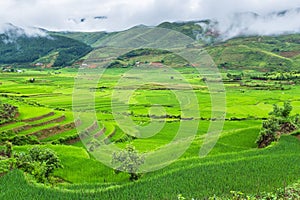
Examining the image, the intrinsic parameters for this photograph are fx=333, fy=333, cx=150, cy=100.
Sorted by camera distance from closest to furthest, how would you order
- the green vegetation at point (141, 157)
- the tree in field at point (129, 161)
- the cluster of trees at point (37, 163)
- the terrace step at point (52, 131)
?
1. the green vegetation at point (141, 157)
2. the tree in field at point (129, 161)
3. the cluster of trees at point (37, 163)
4. the terrace step at point (52, 131)

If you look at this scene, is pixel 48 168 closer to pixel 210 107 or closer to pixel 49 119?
pixel 49 119

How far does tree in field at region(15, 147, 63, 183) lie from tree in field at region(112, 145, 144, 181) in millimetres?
3594

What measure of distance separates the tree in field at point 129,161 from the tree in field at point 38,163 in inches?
142

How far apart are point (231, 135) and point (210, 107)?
72.1 ft

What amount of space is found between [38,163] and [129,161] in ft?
16.0

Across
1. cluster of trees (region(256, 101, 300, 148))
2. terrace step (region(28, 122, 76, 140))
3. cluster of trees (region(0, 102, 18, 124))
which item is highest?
cluster of trees (region(0, 102, 18, 124))

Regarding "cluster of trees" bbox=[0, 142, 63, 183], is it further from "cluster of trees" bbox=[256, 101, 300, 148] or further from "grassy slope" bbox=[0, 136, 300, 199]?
"cluster of trees" bbox=[256, 101, 300, 148]

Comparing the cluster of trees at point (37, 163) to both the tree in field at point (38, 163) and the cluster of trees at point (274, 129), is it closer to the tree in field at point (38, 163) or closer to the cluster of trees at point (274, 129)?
the tree in field at point (38, 163)

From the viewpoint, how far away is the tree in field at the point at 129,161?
657 inches

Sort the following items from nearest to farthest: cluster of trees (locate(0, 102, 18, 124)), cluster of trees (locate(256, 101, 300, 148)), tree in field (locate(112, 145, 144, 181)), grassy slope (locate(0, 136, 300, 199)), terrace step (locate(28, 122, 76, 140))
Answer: grassy slope (locate(0, 136, 300, 199))
tree in field (locate(112, 145, 144, 181))
cluster of trees (locate(256, 101, 300, 148))
terrace step (locate(28, 122, 76, 140))
cluster of trees (locate(0, 102, 18, 124))

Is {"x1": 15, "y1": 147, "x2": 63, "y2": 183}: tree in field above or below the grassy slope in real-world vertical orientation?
above

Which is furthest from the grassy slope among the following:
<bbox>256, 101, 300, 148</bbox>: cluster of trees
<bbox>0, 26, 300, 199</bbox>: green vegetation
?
<bbox>256, 101, 300, 148</bbox>: cluster of trees

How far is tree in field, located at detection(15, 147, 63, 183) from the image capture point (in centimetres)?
1700

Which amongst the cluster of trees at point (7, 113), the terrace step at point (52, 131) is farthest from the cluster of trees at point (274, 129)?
the cluster of trees at point (7, 113)
